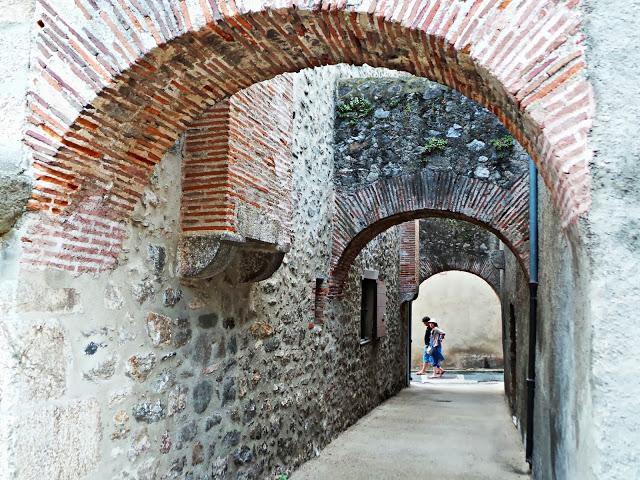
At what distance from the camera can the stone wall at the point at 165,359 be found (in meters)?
2.22

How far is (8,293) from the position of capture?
2164mm

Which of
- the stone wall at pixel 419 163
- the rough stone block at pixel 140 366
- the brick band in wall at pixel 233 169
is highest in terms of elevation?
the stone wall at pixel 419 163

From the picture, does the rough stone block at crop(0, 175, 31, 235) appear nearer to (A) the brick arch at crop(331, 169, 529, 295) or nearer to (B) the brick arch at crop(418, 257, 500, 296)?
(A) the brick arch at crop(331, 169, 529, 295)

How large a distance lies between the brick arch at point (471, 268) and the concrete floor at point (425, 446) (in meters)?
2.90

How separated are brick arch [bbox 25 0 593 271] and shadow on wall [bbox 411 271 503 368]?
16.2m

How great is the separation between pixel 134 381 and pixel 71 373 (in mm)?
467

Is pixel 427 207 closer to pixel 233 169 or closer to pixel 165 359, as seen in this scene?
pixel 233 169

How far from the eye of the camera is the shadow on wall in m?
17.9

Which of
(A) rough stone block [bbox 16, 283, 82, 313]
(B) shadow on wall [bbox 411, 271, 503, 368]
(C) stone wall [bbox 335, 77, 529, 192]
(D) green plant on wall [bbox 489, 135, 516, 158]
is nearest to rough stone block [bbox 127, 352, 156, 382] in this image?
(A) rough stone block [bbox 16, 283, 82, 313]

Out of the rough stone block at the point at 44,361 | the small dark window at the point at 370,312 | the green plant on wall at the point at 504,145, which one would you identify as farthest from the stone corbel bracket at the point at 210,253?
the small dark window at the point at 370,312

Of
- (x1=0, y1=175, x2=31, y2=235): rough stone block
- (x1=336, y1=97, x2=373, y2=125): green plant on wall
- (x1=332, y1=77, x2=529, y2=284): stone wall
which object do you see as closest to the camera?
(x1=0, y1=175, x2=31, y2=235): rough stone block

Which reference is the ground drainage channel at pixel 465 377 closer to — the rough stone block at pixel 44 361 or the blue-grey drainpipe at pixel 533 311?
the blue-grey drainpipe at pixel 533 311

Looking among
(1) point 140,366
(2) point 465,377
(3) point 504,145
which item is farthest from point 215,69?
(2) point 465,377

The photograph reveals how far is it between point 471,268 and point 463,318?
266 inches
